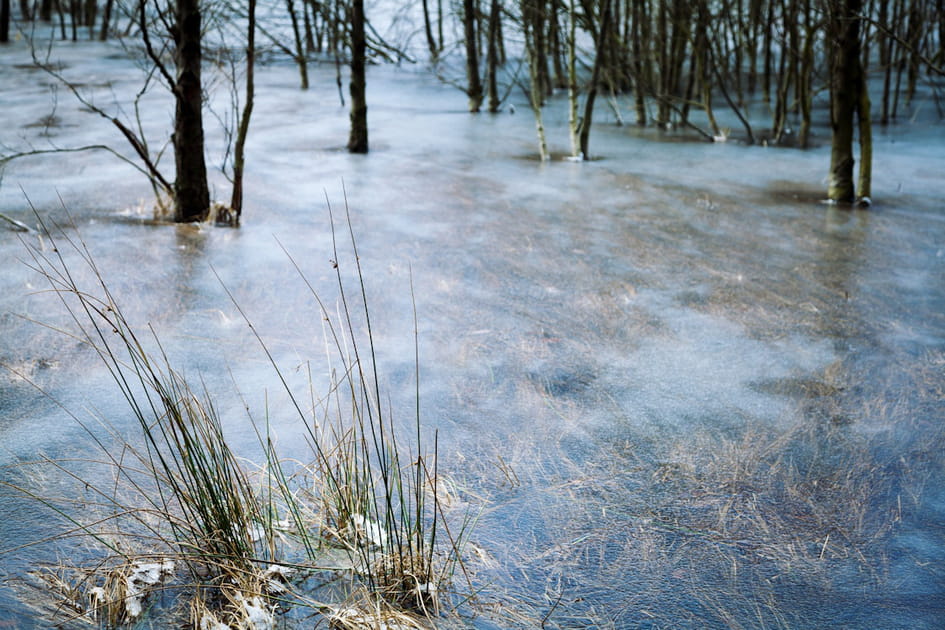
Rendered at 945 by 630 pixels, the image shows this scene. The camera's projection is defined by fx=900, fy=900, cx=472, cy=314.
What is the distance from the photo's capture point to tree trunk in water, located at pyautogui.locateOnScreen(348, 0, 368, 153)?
22.5 feet

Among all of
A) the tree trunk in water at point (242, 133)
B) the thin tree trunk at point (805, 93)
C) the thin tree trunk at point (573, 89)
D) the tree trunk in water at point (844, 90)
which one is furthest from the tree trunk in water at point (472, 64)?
the tree trunk in water at point (242, 133)

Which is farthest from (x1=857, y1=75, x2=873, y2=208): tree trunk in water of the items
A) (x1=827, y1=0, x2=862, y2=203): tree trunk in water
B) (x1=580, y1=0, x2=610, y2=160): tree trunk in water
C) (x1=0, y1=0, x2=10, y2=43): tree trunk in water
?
(x1=0, y1=0, x2=10, y2=43): tree trunk in water

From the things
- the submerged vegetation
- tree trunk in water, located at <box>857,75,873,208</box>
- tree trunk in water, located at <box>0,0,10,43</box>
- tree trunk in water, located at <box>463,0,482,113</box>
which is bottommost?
the submerged vegetation

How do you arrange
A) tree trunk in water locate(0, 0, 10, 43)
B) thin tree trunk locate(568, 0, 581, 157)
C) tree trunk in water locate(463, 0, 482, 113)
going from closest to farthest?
1. thin tree trunk locate(568, 0, 581, 157)
2. tree trunk in water locate(463, 0, 482, 113)
3. tree trunk in water locate(0, 0, 10, 43)

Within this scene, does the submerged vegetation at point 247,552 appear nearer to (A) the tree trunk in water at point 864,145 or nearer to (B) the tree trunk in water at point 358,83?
(A) the tree trunk in water at point 864,145

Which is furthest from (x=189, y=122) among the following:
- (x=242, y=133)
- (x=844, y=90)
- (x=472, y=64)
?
(x=472, y=64)

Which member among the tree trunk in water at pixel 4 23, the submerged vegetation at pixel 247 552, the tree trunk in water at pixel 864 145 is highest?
the tree trunk in water at pixel 4 23

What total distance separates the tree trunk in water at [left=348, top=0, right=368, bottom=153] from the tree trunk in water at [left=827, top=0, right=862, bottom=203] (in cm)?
339

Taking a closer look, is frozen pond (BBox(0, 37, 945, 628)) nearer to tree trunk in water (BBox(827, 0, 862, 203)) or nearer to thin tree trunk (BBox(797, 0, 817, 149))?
tree trunk in water (BBox(827, 0, 862, 203))

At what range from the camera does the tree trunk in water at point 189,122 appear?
443 cm

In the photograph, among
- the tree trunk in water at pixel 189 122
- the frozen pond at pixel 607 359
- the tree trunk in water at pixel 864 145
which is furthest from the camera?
the tree trunk in water at pixel 864 145

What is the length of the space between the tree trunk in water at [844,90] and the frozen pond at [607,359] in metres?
0.29

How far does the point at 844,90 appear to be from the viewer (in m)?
5.42

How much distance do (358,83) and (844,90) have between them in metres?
3.58
